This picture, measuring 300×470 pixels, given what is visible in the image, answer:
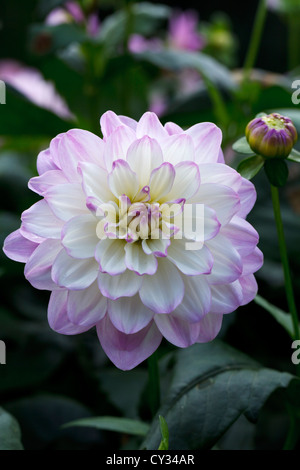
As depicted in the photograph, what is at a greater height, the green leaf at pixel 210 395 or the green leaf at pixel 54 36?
the green leaf at pixel 54 36

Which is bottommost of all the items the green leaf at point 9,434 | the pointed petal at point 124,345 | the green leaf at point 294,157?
the green leaf at point 9,434

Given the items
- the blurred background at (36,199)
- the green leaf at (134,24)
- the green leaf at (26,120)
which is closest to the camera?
the blurred background at (36,199)

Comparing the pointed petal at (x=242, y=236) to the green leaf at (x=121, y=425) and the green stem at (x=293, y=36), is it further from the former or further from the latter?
the green stem at (x=293, y=36)

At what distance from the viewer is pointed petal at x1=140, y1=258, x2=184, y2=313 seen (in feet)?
1.25

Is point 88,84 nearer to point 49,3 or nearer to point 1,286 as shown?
point 49,3

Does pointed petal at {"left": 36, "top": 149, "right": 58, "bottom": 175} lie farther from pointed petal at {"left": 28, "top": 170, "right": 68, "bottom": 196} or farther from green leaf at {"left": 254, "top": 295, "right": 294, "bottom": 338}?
green leaf at {"left": 254, "top": 295, "right": 294, "bottom": 338}

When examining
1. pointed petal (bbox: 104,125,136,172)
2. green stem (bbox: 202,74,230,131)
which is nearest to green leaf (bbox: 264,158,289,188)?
pointed petal (bbox: 104,125,136,172)

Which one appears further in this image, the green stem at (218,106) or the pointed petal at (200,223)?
the green stem at (218,106)

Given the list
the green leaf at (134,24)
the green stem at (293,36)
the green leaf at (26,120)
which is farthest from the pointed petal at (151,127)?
the green stem at (293,36)

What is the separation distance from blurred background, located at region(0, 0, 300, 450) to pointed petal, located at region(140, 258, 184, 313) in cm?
19

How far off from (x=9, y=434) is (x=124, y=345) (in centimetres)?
12

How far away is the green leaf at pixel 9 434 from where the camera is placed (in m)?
0.45

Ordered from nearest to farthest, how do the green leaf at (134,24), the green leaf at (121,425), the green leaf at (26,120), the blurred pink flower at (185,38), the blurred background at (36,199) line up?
the green leaf at (121,425), the blurred background at (36,199), the green leaf at (26,120), the green leaf at (134,24), the blurred pink flower at (185,38)

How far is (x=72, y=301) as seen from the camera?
395mm
